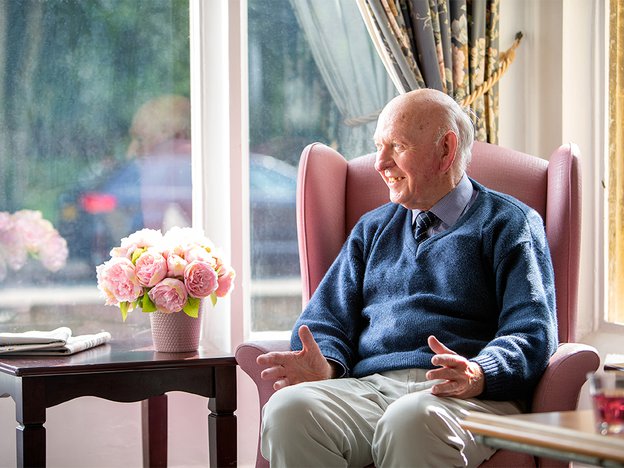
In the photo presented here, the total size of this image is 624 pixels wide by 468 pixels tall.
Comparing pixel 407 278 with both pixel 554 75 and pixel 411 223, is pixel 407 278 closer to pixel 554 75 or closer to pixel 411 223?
pixel 411 223

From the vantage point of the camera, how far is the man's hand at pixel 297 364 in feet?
6.98

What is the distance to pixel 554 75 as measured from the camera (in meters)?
3.34

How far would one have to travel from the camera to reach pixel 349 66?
3.37 m

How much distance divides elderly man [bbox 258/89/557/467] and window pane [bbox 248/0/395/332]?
2.65ft

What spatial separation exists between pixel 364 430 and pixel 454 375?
0.24m

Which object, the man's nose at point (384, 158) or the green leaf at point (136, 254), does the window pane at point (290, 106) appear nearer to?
the green leaf at point (136, 254)

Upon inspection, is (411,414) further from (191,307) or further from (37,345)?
(37,345)

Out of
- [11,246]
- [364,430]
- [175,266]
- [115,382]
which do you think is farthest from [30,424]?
[11,246]

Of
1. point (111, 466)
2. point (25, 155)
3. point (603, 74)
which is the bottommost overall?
point (111, 466)

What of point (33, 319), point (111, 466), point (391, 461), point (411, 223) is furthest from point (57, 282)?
point (391, 461)

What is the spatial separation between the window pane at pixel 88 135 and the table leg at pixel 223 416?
2.68ft

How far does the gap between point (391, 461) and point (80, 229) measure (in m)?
1.64

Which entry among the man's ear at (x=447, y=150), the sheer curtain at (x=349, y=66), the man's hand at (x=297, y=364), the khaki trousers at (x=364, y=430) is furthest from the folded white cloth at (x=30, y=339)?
the sheer curtain at (x=349, y=66)

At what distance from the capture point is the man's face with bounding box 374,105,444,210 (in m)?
2.34
